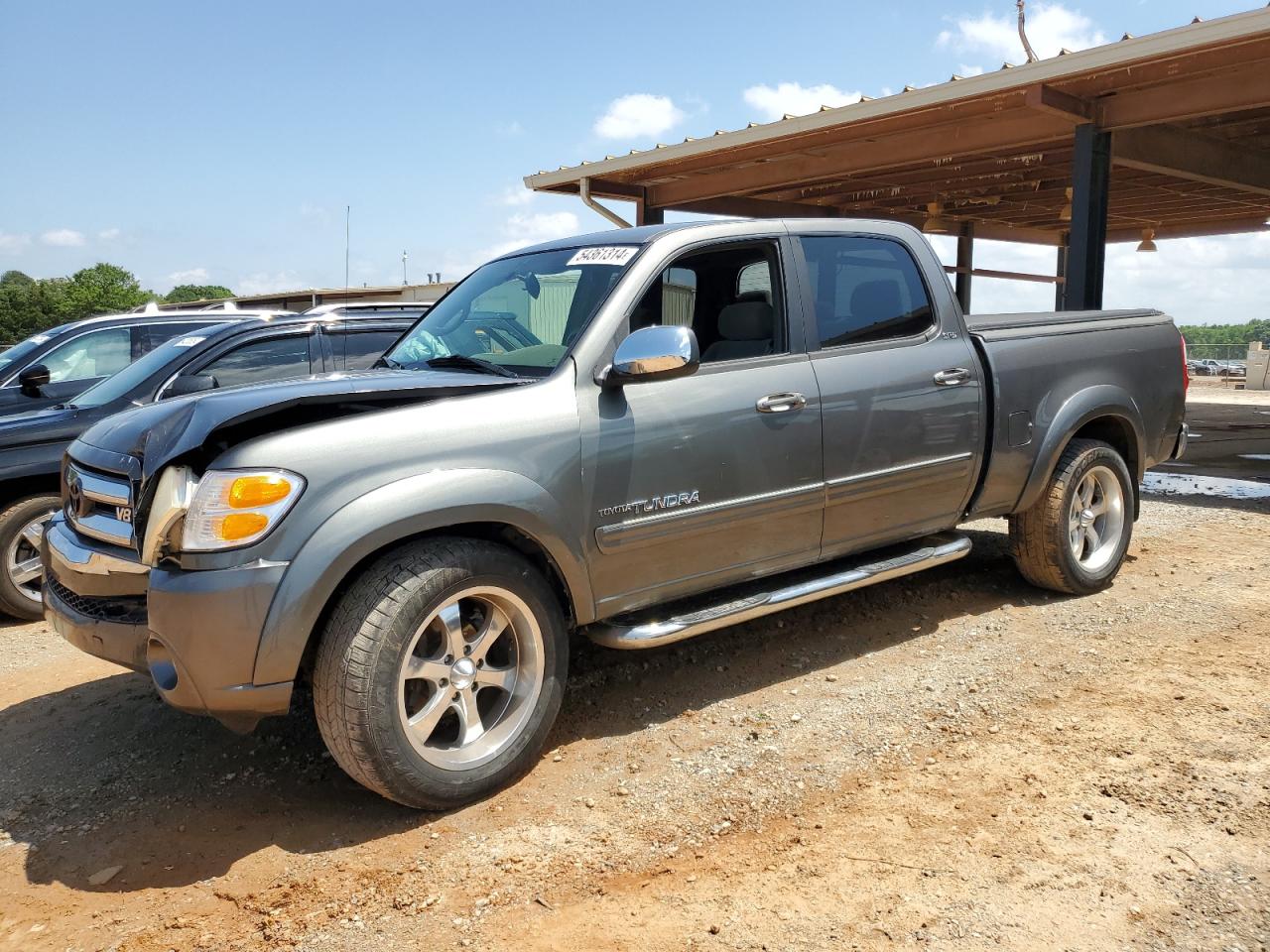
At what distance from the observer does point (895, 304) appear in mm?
4598

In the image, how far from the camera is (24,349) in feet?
22.5

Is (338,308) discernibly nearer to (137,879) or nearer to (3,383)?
(3,383)

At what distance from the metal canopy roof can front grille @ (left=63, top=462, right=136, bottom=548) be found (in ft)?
28.7

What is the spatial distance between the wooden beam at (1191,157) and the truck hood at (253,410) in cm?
1002

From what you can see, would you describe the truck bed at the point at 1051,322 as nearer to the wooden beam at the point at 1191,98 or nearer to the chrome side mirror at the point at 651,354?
the chrome side mirror at the point at 651,354

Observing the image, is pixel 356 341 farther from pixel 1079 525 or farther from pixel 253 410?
pixel 1079 525

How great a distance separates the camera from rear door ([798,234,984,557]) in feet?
13.7

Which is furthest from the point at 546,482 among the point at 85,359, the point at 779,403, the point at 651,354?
the point at 85,359

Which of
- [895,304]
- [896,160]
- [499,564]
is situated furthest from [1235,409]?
[499,564]

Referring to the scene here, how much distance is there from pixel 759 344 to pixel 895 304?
93 centimetres

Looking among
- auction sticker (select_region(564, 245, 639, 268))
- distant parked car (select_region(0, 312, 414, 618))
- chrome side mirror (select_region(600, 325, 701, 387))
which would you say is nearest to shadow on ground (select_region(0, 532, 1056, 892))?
chrome side mirror (select_region(600, 325, 701, 387))

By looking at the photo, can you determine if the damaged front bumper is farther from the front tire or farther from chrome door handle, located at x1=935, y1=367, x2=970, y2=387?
chrome door handle, located at x1=935, y1=367, x2=970, y2=387

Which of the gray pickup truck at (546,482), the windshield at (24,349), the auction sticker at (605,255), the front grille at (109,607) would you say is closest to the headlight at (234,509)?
the gray pickup truck at (546,482)

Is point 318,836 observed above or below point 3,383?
below
